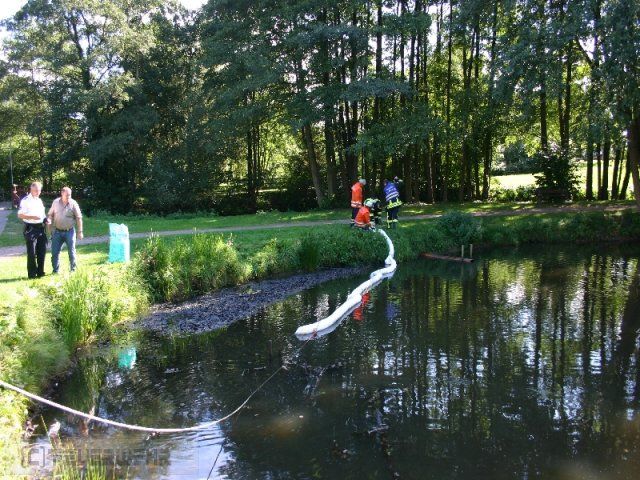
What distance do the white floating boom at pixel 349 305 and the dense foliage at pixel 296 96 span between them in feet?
25.3

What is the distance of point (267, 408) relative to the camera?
738cm

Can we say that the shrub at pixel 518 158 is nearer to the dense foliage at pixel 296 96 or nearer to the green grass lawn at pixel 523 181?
the dense foliage at pixel 296 96

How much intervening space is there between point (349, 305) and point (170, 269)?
4.27 metres

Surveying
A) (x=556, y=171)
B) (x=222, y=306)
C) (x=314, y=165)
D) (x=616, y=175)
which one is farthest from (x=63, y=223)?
(x=616, y=175)

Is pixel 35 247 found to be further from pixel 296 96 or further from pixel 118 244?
pixel 296 96

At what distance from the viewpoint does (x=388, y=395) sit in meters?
7.69

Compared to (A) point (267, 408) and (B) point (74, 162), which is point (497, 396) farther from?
(B) point (74, 162)

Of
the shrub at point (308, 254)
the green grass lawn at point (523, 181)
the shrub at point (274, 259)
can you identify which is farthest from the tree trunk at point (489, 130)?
the shrub at point (274, 259)

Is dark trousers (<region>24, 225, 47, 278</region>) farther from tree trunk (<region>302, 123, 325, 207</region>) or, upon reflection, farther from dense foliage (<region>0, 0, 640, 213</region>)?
tree trunk (<region>302, 123, 325, 207</region>)

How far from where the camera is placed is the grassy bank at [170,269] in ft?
24.9

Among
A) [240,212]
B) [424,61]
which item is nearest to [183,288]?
[240,212]

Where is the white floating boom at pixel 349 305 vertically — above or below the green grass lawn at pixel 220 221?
below

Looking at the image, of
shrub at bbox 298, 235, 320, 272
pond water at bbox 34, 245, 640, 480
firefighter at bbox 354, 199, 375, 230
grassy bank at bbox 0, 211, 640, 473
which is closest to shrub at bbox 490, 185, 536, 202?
grassy bank at bbox 0, 211, 640, 473

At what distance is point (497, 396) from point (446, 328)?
10.9ft
